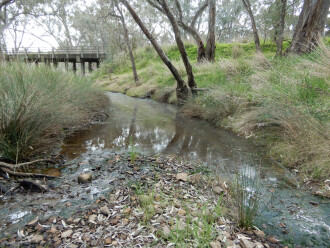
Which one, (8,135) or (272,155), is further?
(272,155)

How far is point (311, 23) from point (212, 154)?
5779 millimetres

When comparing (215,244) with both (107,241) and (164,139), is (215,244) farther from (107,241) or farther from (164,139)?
(164,139)

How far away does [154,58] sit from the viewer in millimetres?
17469

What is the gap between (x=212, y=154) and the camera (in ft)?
13.1

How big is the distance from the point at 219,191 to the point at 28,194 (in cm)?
226

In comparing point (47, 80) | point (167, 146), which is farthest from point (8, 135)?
point (167, 146)

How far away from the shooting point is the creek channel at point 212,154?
6.77 ft

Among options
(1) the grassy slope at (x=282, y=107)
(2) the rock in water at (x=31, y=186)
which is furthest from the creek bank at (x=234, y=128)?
(2) the rock in water at (x=31, y=186)

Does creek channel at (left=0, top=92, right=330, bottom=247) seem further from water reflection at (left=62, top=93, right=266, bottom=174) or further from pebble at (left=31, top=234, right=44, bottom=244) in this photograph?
pebble at (left=31, top=234, right=44, bottom=244)

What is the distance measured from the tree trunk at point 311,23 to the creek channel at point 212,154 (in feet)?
13.7

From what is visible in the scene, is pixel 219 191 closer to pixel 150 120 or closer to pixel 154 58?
pixel 150 120

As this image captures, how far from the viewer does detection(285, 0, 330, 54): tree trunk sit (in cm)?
625

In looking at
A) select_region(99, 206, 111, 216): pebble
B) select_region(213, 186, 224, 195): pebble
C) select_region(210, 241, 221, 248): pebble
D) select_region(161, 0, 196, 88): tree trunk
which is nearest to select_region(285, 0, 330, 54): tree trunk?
select_region(161, 0, 196, 88): tree trunk

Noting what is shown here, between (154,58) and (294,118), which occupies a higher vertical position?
(154,58)
